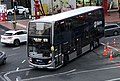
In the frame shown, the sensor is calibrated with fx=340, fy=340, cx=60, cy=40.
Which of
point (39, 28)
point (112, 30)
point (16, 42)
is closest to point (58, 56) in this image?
point (39, 28)

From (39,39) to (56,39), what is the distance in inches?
47.7

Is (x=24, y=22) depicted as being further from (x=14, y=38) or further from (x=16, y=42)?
(x=14, y=38)

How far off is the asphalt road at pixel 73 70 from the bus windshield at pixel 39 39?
144cm

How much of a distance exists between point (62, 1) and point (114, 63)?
33917 mm

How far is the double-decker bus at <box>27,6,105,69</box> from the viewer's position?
2392cm

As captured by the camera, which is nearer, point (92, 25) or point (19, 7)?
point (92, 25)

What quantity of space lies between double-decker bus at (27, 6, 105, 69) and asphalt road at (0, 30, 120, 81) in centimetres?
58

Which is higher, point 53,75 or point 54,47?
point 54,47

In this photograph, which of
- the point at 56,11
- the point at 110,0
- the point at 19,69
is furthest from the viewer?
the point at 110,0

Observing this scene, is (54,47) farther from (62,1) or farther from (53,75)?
(62,1)

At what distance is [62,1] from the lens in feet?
192

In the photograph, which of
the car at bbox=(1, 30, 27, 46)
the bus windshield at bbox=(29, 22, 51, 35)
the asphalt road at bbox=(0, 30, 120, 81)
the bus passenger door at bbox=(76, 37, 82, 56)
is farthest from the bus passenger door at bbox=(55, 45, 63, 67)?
the car at bbox=(1, 30, 27, 46)

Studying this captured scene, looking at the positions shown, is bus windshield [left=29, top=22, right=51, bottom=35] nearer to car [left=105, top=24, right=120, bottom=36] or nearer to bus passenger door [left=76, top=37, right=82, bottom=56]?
bus passenger door [left=76, top=37, right=82, bottom=56]

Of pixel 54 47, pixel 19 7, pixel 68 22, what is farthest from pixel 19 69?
pixel 19 7
